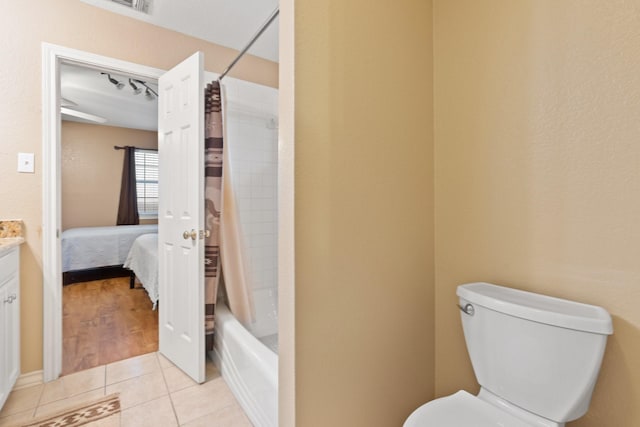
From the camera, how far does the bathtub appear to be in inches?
50.0

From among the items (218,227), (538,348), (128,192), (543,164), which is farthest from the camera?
(128,192)

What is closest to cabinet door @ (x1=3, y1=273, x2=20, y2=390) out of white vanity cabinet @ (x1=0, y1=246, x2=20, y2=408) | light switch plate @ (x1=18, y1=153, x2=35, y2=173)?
white vanity cabinet @ (x1=0, y1=246, x2=20, y2=408)

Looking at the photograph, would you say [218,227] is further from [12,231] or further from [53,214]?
[12,231]

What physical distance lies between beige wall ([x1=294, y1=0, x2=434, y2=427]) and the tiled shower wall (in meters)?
1.22

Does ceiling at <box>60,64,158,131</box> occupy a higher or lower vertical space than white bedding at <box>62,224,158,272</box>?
higher

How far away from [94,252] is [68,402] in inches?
115

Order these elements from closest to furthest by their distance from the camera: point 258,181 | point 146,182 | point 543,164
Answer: point 543,164
point 258,181
point 146,182

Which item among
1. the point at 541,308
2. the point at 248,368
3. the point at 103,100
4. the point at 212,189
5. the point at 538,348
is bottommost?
the point at 248,368

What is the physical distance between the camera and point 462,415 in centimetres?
90

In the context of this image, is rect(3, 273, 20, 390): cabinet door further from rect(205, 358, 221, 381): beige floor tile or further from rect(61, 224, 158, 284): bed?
rect(61, 224, 158, 284): bed

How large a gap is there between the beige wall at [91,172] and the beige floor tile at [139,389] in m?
4.29

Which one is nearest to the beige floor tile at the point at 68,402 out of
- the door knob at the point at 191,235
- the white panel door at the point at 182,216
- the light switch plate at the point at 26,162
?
the white panel door at the point at 182,216

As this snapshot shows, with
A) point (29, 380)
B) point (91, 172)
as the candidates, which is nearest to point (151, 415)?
point (29, 380)

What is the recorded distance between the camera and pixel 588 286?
89 cm
